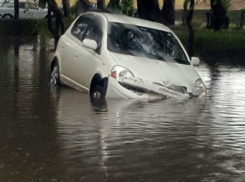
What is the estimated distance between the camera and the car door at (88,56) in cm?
1283

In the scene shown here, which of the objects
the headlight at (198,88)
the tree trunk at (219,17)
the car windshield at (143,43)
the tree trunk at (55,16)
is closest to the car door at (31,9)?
the tree trunk at (55,16)

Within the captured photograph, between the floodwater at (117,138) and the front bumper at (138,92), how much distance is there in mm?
149

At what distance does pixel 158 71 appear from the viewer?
40.7ft

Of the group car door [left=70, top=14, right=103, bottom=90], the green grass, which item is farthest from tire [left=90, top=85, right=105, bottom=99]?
the green grass

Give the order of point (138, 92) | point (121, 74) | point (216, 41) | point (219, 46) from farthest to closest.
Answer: point (216, 41) < point (219, 46) < point (138, 92) < point (121, 74)

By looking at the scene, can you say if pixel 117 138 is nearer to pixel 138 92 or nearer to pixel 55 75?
pixel 138 92

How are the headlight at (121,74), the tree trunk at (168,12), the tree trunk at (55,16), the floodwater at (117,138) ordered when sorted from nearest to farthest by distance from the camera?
the floodwater at (117,138)
the headlight at (121,74)
the tree trunk at (55,16)
the tree trunk at (168,12)

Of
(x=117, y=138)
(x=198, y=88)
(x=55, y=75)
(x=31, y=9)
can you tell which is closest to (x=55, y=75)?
(x=55, y=75)

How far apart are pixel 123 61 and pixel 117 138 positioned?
3.39 m

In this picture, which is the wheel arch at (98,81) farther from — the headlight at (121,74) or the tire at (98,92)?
the headlight at (121,74)

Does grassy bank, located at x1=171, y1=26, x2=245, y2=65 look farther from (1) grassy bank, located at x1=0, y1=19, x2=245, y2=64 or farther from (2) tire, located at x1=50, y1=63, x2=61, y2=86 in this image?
(2) tire, located at x1=50, y1=63, x2=61, y2=86

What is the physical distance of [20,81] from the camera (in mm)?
16031

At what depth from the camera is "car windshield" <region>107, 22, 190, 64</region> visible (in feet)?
42.9

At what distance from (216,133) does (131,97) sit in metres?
2.69
